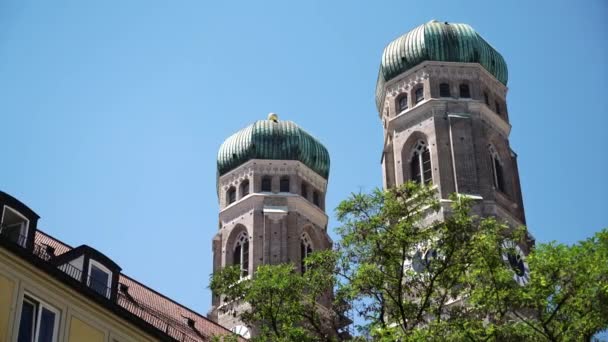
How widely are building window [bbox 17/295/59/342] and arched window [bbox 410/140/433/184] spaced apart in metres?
36.8

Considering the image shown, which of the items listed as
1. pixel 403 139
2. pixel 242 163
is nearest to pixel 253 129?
pixel 242 163

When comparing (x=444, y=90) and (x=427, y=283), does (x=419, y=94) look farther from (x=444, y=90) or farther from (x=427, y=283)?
(x=427, y=283)

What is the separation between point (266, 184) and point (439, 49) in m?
12.9

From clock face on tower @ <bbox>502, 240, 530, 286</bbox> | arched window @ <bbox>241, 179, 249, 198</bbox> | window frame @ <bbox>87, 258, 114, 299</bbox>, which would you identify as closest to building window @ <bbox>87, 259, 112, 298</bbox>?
window frame @ <bbox>87, 258, 114, 299</bbox>

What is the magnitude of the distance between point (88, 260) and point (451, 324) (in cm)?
787

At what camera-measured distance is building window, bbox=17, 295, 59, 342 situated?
23.1m

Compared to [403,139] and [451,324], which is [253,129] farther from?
[451,324]

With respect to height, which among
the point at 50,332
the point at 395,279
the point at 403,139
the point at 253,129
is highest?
the point at 253,129

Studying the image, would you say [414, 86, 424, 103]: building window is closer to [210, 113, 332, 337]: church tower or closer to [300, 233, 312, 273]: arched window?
[210, 113, 332, 337]: church tower

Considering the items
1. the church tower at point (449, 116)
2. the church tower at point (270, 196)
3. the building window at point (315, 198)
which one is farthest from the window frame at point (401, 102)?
the building window at point (315, 198)

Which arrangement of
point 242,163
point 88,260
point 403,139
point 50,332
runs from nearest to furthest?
1. point 50,332
2. point 88,260
3. point 403,139
4. point 242,163

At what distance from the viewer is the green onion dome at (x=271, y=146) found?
70.4m

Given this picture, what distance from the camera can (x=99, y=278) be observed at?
87.2 feet

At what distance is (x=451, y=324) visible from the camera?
81.3ft
